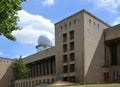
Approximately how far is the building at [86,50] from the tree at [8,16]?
163 ft

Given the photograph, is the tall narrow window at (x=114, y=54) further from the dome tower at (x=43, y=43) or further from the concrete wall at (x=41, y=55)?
the dome tower at (x=43, y=43)

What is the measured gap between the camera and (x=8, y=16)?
22.0 m

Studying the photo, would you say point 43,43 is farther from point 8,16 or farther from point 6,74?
point 8,16

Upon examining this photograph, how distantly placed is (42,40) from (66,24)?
43.1 meters

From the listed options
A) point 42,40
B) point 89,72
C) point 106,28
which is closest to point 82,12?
point 106,28

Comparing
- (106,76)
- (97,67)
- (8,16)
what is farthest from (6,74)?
(8,16)

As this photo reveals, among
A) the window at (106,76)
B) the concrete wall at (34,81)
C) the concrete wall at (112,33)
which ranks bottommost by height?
the concrete wall at (34,81)

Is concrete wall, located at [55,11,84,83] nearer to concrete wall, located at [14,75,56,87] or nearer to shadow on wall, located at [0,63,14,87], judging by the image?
concrete wall, located at [14,75,56,87]

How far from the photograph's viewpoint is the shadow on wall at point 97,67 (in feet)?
241

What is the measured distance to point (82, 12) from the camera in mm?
74938

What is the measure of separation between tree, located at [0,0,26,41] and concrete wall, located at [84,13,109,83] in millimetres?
50818

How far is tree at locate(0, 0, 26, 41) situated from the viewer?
21234 millimetres

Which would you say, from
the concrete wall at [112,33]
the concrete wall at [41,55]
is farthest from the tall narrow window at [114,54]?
the concrete wall at [41,55]

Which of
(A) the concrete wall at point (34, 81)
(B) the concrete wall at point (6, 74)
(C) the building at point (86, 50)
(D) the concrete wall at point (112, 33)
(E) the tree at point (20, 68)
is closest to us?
(C) the building at point (86, 50)
